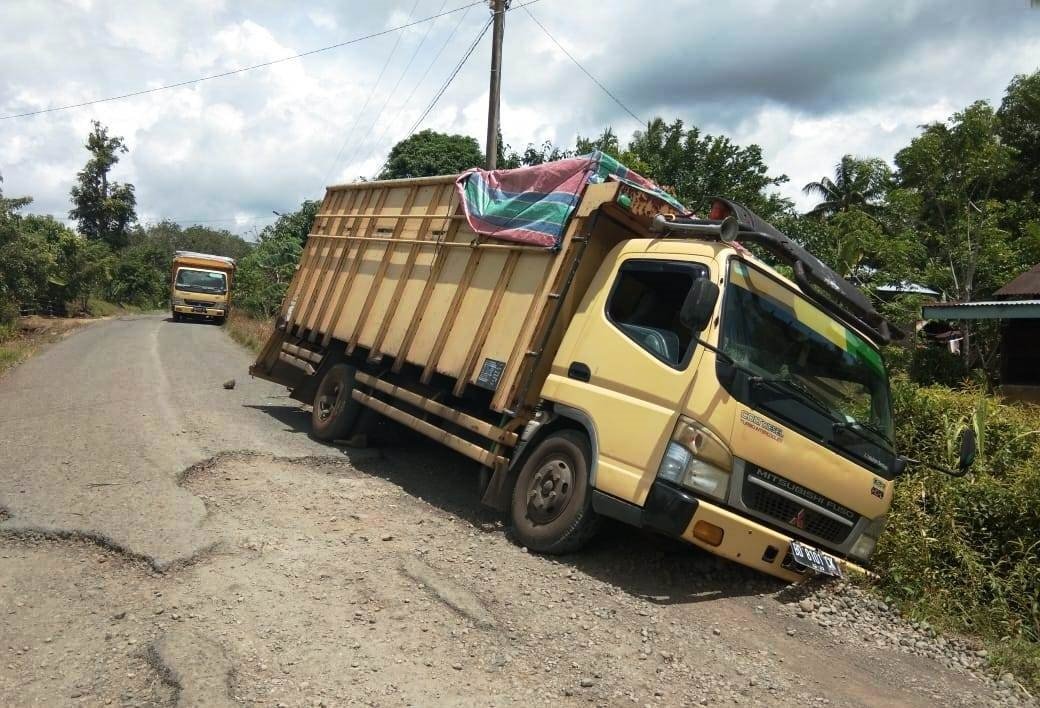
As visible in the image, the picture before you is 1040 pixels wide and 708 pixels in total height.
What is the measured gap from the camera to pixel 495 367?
5.99 meters

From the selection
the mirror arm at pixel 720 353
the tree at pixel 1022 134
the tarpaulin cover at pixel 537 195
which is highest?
the tree at pixel 1022 134

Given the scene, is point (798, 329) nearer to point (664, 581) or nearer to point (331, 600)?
point (664, 581)

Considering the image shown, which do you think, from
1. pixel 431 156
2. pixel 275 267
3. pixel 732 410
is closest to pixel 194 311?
pixel 275 267

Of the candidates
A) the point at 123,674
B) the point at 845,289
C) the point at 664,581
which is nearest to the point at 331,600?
the point at 123,674

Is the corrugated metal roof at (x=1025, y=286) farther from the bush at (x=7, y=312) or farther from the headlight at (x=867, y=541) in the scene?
the bush at (x=7, y=312)

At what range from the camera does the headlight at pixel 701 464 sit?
4.43m

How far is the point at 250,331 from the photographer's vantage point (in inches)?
925

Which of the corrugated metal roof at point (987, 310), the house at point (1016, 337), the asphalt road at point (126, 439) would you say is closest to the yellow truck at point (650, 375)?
the asphalt road at point (126, 439)

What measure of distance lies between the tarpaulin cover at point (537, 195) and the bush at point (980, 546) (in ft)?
9.34

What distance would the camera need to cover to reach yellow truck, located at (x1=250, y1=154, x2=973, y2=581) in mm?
4496

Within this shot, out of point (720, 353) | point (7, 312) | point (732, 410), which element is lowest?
point (7, 312)

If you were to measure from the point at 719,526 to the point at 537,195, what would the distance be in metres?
2.99

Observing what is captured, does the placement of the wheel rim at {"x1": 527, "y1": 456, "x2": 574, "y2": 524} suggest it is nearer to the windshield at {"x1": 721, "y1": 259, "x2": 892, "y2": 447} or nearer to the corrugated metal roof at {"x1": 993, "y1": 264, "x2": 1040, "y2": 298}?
the windshield at {"x1": 721, "y1": 259, "x2": 892, "y2": 447}

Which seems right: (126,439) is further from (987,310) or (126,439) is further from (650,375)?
(987,310)
